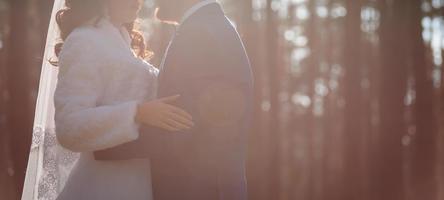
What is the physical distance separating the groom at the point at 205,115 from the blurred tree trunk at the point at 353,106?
942cm

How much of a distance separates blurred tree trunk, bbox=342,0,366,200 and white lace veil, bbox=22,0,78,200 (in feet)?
29.8

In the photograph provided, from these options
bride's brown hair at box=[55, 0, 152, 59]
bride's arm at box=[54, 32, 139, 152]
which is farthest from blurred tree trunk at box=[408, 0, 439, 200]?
bride's arm at box=[54, 32, 139, 152]

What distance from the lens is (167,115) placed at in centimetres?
195

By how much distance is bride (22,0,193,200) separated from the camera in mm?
2016

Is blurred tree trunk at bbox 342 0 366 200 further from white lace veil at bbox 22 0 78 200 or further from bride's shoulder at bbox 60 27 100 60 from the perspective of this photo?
bride's shoulder at bbox 60 27 100 60

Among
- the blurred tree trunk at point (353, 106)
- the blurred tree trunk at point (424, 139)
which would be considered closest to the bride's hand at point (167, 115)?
the blurred tree trunk at point (353, 106)

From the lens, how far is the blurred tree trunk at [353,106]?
11.4 metres

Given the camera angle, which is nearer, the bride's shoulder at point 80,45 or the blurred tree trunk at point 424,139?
the bride's shoulder at point 80,45

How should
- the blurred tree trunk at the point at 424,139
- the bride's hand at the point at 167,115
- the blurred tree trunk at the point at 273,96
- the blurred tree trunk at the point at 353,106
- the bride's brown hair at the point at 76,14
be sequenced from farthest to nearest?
1. the blurred tree trunk at the point at 424,139
2. the blurred tree trunk at the point at 353,106
3. the blurred tree trunk at the point at 273,96
4. the bride's brown hair at the point at 76,14
5. the bride's hand at the point at 167,115

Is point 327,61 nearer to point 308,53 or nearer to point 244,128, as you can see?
point 308,53

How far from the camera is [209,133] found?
6.45 ft

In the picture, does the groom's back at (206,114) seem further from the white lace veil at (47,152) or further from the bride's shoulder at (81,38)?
the white lace veil at (47,152)

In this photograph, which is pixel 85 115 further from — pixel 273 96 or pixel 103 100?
pixel 273 96

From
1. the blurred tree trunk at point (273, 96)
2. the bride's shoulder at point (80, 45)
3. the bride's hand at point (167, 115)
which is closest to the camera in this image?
the bride's hand at point (167, 115)
